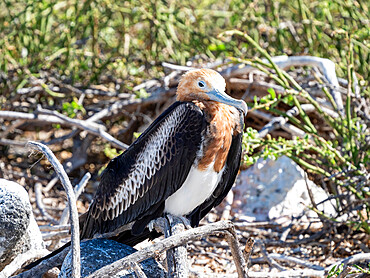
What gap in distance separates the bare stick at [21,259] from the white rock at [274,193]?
1.35 metres

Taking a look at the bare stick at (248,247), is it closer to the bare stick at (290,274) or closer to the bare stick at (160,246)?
the bare stick at (160,246)

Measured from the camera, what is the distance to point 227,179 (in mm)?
2713

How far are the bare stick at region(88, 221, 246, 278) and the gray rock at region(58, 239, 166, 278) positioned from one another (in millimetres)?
346

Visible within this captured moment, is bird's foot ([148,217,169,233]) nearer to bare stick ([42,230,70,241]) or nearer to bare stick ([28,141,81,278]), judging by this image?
bare stick ([42,230,70,241])

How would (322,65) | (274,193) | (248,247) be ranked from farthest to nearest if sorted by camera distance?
(274,193)
(322,65)
(248,247)

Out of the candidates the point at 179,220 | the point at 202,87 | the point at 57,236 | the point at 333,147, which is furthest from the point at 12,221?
the point at 333,147

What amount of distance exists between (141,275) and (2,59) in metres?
2.73

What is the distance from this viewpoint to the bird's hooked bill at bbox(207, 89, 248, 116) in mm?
2471

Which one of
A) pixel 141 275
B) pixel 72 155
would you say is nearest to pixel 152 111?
pixel 72 155

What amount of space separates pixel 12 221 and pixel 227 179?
0.89 m

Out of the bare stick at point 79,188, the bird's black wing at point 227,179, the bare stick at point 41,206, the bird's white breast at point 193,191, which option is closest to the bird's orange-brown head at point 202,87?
the bird's black wing at point 227,179

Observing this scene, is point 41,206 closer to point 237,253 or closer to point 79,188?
point 79,188

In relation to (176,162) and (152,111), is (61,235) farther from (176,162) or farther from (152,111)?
(152,111)

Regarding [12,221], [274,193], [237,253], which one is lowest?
[274,193]
